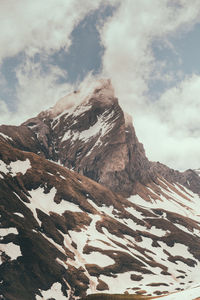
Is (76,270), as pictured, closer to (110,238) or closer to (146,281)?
(146,281)

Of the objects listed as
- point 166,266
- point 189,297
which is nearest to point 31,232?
point 166,266

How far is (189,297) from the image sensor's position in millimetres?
23734

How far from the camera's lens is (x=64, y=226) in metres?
171

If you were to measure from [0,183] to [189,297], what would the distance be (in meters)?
149

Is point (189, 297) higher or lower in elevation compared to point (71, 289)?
lower

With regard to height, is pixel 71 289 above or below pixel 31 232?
below

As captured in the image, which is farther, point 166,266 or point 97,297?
point 166,266

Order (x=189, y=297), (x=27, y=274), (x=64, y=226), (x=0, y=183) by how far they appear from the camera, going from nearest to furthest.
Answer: (x=189, y=297) → (x=27, y=274) → (x=0, y=183) → (x=64, y=226)

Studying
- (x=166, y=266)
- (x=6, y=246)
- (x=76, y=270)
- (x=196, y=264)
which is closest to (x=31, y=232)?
(x=6, y=246)

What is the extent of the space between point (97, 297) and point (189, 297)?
30.3 feet

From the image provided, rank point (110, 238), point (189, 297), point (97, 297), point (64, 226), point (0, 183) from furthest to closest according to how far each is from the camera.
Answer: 1. point (110, 238)
2. point (64, 226)
3. point (0, 183)
4. point (97, 297)
5. point (189, 297)

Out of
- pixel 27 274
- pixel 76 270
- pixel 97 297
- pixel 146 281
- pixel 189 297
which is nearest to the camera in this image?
pixel 189 297

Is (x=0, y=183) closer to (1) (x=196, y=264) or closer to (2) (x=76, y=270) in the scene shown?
(2) (x=76, y=270)

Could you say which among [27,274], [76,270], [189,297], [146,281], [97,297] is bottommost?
[97,297]
